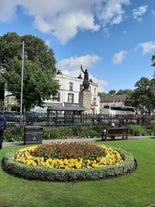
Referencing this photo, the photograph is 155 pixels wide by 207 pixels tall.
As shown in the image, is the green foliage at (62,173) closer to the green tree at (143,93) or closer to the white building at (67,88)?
the white building at (67,88)

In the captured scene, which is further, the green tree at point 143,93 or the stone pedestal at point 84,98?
the green tree at point 143,93

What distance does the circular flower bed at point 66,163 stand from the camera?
6914 mm

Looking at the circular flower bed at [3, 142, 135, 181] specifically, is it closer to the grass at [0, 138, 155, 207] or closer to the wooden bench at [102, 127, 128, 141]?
the grass at [0, 138, 155, 207]

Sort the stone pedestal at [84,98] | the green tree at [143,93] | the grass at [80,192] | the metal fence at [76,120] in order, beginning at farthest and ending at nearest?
the green tree at [143,93], the stone pedestal at [84,98], the metal fence at [76,120], the grass at [80,192]

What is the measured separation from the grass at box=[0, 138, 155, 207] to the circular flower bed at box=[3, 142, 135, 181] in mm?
260

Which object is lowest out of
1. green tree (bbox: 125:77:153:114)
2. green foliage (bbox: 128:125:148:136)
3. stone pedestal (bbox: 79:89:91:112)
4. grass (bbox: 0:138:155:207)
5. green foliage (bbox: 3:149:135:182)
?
grass (bbox: 0:138:155:207)

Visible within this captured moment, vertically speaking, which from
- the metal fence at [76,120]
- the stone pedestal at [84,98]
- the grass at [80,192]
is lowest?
the grass at [80,192]

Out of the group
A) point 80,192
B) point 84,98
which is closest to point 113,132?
point 84,98

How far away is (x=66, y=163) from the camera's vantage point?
293 inches

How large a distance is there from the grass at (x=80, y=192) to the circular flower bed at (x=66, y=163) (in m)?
0.26

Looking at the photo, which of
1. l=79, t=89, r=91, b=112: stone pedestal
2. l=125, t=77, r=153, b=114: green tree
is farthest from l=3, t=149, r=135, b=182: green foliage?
l=125, t=77, r=153, b=114: green tree

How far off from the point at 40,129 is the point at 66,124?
5.14 meters

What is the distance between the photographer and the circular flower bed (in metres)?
6.91

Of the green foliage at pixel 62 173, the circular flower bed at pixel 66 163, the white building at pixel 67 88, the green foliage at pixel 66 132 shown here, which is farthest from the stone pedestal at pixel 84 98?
the white building at pixel 67 88
